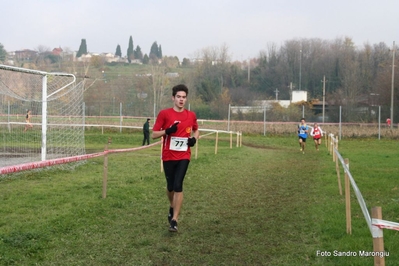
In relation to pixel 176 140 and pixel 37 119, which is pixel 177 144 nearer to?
pixel 176 140

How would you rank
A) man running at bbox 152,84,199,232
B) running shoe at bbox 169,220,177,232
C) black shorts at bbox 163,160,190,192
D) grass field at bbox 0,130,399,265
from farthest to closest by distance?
black shorts at bbox 163,160,190,192 → man running at bbox 152,84,199,232 → running shoe at bbox 169,220,177,232 → grass field at bbox 0,130,399,265

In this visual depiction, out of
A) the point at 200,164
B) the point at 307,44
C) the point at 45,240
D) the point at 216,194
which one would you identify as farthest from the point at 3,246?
the point at 307,44

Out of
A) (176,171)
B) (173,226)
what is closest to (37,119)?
(176,171)

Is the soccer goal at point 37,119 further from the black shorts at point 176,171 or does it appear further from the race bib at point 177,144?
the race bib at point 177,144

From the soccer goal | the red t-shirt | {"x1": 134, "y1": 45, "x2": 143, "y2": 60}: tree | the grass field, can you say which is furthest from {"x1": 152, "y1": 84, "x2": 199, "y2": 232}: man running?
{"x1": 134, "y1": 45, "x2": 143, "y2": 60}: tree

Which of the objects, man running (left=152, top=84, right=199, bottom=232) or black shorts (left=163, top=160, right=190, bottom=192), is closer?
man running (left=152, top=84, right=199, bottom=232)

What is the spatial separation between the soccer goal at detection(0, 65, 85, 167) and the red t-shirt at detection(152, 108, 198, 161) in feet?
27.3

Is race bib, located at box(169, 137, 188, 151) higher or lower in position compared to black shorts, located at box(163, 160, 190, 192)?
higher

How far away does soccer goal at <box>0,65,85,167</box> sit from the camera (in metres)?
16.7

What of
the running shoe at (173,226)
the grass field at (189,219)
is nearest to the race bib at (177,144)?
the running shoe at (173,226)

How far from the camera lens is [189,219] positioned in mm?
9117

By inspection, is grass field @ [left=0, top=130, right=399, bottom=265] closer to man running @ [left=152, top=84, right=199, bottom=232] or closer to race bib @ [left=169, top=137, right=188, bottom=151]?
man running @ [left=152, top=84, right=199, bottom=232]

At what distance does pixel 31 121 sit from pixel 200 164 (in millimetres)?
5688

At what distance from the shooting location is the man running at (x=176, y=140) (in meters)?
8.09
